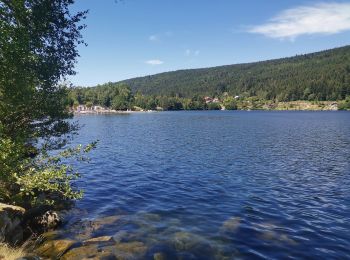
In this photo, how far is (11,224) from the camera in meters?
20.9

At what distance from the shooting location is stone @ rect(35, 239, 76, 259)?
813 inches

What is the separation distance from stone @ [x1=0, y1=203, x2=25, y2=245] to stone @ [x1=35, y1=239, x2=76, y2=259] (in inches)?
56.0

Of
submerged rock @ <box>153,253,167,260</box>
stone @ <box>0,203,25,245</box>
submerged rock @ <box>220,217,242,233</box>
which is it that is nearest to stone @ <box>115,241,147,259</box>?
submerged rock @ <box>153,253,167,260</box>

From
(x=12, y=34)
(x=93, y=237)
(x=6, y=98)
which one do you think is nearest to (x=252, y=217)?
(x=93, y=237)

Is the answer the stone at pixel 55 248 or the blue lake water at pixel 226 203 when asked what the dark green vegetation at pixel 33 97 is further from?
the blue lake water at pixel 226 203

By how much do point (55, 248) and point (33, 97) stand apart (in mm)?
11202

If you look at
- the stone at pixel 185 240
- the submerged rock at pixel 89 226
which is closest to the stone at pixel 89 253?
the submerged rock at pixel 89 226

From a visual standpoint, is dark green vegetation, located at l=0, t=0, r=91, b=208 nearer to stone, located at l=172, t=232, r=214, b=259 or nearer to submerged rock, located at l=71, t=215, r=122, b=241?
submerged rock, located at l=71, t=215, r=122, b=241

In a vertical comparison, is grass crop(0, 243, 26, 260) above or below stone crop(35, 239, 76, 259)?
above

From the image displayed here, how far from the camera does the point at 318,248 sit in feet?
71.9

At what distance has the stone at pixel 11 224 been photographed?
19.8 metres

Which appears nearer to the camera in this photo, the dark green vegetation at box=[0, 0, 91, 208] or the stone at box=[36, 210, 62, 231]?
the dark green vegetation at box=[0, 0, 91, 208]

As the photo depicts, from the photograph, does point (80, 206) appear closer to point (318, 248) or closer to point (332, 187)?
point (318, 248)

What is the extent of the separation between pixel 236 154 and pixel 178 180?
21663 millimetres
